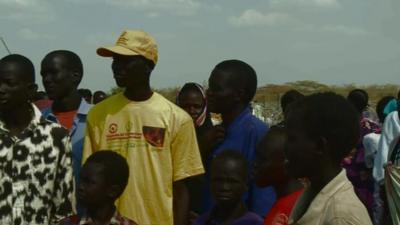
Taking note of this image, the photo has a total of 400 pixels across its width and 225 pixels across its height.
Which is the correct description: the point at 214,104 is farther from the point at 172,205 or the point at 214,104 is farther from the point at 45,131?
the point at 45,131

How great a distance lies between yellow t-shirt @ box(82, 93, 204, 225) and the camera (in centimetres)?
417

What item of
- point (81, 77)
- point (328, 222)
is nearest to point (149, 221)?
point (81, 77)

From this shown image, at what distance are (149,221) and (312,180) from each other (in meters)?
1.68

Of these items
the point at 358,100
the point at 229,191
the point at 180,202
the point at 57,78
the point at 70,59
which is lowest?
the point at 358,100

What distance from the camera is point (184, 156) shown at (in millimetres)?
4250

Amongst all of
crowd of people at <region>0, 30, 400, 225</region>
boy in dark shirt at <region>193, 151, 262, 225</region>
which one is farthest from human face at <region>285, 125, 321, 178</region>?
boy in dark shirt at <region>193, 151, 262, 225</region>

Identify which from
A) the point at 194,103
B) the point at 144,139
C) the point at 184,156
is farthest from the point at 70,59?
the point at 184,156

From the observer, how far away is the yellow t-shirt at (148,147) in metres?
4.17

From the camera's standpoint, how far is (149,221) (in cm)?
419

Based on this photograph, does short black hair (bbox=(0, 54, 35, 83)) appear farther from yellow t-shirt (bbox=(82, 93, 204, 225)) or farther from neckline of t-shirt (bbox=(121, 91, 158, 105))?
neckline of t-shirt (bbox=(121, 91, 158, 105))

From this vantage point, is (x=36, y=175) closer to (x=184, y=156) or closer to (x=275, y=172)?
(x=184, y=156)

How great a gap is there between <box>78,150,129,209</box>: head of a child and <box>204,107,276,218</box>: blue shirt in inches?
28.4

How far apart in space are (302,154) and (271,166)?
3.96 feet

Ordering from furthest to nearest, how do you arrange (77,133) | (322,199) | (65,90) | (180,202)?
(65,90) < (77,133) < (180,202) < (322,199)
